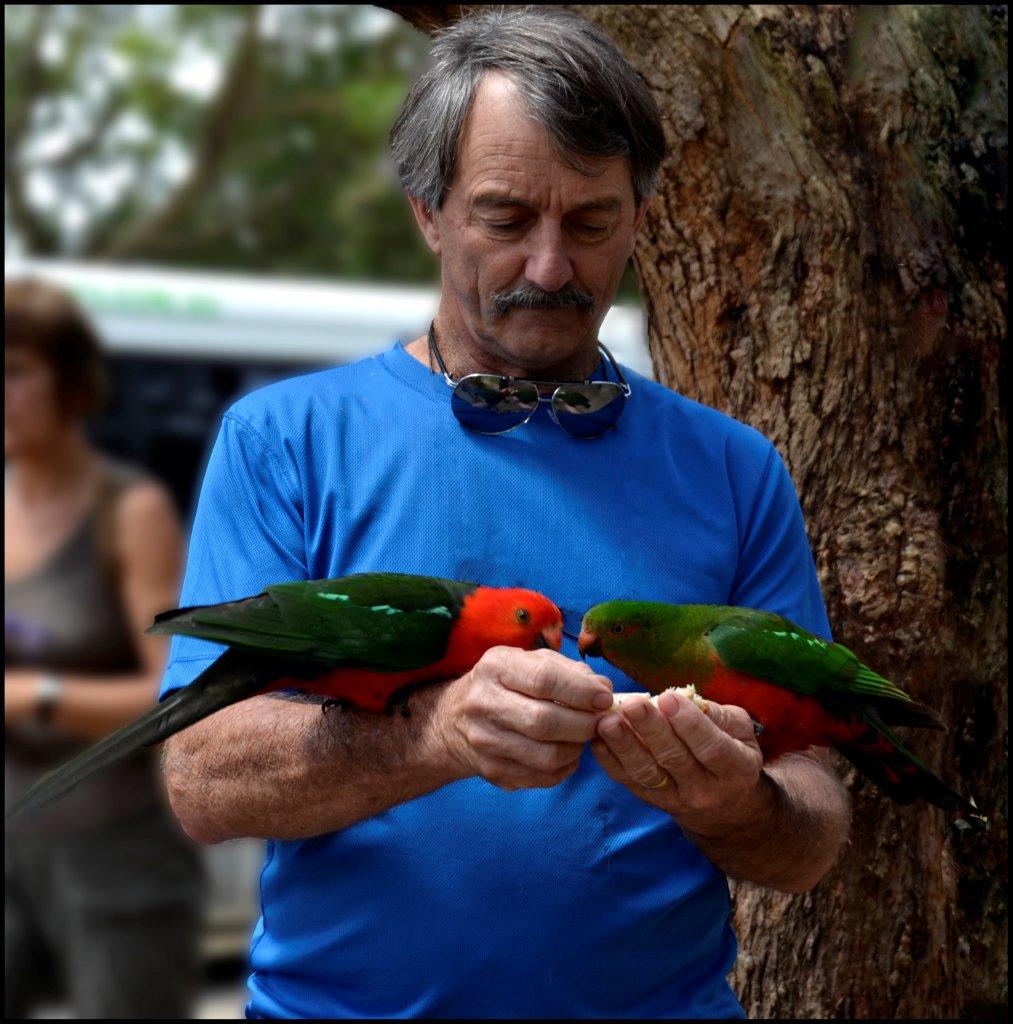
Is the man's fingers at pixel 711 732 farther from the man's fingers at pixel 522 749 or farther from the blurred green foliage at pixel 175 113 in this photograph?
the blurred green foliage at pixel 175 113

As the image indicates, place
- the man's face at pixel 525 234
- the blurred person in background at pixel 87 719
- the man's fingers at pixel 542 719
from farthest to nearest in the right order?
the blurred person in background at pixel 87 719 < the man's face at pixel 525 234 < the man's fingers at pixel 542 719

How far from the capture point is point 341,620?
6.13ft

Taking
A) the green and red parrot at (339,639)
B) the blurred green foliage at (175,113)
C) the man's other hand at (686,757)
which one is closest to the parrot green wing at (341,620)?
the green and red parrot at (339,639)

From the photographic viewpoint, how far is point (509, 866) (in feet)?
6.22

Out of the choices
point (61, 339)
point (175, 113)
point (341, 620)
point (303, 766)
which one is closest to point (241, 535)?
point (341, 620)

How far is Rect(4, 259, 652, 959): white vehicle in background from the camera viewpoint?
836 centimetres

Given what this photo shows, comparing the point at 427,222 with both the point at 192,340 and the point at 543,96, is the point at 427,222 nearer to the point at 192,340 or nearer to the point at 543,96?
the point at 543,96

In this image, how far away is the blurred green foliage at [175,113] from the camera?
1107 centimetres

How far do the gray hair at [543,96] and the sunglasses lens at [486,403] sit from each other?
34cm

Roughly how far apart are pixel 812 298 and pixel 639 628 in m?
1.13

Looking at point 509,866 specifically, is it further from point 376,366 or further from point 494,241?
point 494,241

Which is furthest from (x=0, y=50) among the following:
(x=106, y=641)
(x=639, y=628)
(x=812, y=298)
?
(x=639, y=628)

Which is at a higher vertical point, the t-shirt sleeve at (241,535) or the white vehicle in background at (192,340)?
the t-shirt sleeve at (241,535)

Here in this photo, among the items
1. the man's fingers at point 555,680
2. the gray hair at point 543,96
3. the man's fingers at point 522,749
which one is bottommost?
the man's fingers at point 522,749
